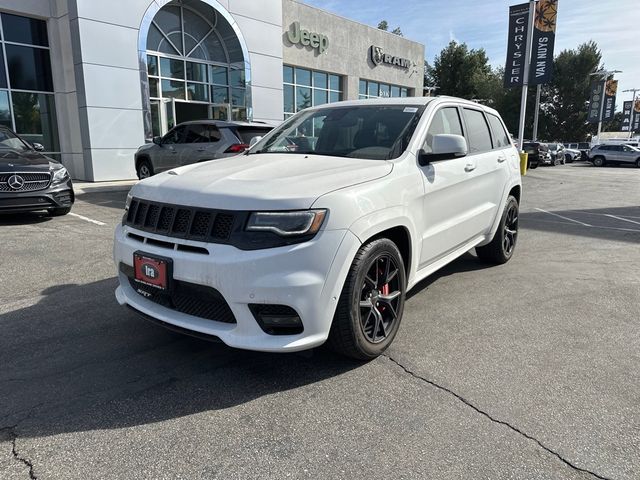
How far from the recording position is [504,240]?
5.83 metres

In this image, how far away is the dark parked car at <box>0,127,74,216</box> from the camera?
298 inches

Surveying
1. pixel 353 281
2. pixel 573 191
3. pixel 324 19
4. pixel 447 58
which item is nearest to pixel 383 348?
pixel 353 281

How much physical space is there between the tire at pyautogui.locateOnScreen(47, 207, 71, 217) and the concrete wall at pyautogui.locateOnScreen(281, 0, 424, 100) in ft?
50.7

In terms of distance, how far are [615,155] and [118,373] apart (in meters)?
40.3

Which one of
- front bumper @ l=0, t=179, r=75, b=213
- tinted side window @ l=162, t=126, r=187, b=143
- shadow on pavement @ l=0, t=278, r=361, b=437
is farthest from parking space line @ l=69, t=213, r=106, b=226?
shadow on pavement @ l=0, t=278, r=361, b=437

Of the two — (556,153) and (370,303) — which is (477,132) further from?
(556,153)

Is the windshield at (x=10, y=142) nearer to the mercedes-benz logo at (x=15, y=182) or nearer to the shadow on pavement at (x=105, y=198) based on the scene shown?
the mercedes-benz logo at (x=15, y=182)

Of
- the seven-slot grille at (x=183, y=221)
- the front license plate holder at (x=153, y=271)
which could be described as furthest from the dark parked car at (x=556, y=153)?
the front license plate holder at (x=153, y=271)

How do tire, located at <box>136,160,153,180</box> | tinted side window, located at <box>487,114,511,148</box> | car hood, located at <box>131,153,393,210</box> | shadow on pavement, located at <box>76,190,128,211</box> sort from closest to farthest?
1. car hood, located at <box>131,153,393,210</box>
2. tinted side window, located at <box>487,114,511,148</box>
3. shadow on pavement, located at <box>76,190,128,211</box>
4. tire, located at <box>136,160,153,180</box>

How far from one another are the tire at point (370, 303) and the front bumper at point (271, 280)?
10cm

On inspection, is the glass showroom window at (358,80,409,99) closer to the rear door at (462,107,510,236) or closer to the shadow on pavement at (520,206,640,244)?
the shadow on pavement at (520,206,640,244)

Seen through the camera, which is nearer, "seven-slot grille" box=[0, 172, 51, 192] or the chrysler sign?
"seven-slot grille" box=[0, 172, 51, 192]

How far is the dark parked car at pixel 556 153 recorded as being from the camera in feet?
112

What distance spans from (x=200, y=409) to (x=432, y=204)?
7.59 feet
